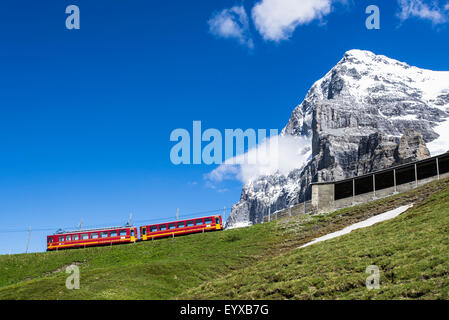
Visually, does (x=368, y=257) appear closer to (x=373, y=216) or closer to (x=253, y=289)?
(x=253, y=289)

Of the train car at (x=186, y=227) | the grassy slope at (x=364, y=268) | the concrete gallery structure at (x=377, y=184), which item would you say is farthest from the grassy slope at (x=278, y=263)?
the train car at (x=186, y=227)

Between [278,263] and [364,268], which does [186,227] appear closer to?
[278,263]

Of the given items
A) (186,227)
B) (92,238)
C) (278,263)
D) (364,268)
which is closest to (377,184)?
(186,227)

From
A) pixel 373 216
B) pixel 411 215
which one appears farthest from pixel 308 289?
pixel 373 216

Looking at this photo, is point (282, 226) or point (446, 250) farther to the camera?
point (282, 226)

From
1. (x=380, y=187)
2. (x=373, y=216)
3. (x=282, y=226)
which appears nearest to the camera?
(x=373, y=216)

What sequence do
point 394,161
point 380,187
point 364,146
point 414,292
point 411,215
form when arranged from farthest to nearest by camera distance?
1. point 364,146
2. point 394,161
3. point 380,187
4. point 411,215
5. point 414,292

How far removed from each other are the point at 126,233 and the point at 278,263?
4246 centimetres

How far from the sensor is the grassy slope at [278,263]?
20423mm

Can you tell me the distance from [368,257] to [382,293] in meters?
6.62

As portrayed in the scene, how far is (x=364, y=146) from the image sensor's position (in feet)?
651

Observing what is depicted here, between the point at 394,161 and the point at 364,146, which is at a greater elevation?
the point at 364,146

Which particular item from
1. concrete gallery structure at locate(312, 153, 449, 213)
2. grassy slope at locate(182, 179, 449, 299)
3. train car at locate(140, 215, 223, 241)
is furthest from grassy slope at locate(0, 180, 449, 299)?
train car at locate(140, 215, 223, 241)
